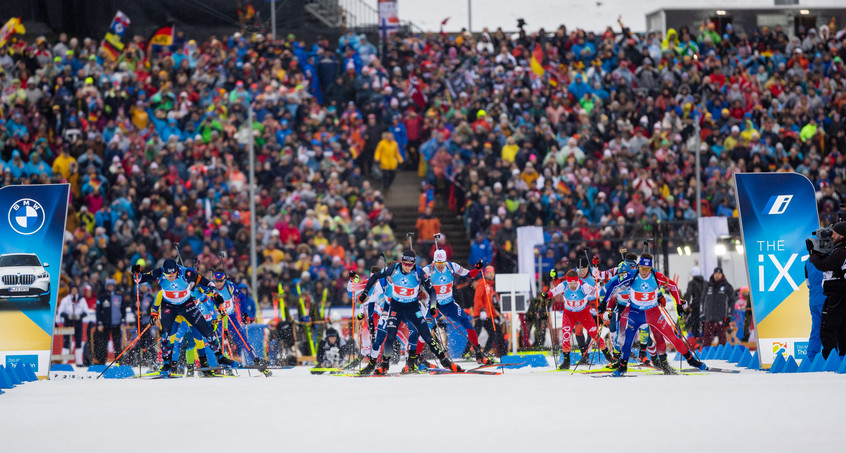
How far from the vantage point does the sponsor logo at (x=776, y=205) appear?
52.9ft

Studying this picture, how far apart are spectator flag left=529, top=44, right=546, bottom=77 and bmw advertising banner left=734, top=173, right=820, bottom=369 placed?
1359 centimetres

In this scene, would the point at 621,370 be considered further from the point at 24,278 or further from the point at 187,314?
the point at 24,278

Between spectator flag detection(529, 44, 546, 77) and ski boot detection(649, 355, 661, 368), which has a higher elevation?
spectator flag detection(529, 44, 546, 77)

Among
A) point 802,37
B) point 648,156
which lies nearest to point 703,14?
point 802,37

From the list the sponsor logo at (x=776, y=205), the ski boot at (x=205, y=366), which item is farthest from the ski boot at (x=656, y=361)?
the ski boot at (x=205, y=366)

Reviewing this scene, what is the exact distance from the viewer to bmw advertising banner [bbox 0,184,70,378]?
55.2 ft

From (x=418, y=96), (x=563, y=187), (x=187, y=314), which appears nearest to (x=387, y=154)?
(x=418, y=96)

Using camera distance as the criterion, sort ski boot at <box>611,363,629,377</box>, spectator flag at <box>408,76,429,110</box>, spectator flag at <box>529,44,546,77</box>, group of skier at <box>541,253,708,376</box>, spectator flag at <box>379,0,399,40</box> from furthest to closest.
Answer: spectator flag at <box>379,0,399,40</box> → spectator flag at <box>529,44,546,77</box> → spectator flag at <box>408,76,429,110</box> → group of skier at <box>541,253,708,376</box> → ski boot at <box>611,363,629,377</box>

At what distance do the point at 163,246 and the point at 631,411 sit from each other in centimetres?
1570

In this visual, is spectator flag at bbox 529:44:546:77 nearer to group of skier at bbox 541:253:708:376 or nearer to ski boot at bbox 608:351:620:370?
ski boot at bbox 608:351:620:370

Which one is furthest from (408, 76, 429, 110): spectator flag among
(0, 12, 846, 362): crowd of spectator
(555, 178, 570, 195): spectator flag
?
(555, 178, 570, 195): spectator flag

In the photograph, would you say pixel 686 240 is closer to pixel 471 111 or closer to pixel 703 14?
pixel 471 111

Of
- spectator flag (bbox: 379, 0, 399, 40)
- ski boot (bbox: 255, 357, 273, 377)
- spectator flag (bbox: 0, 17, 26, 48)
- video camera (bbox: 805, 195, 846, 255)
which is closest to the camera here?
video camera (bbox: 805, 195, 846, 255)

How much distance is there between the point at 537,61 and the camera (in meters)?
29.5
